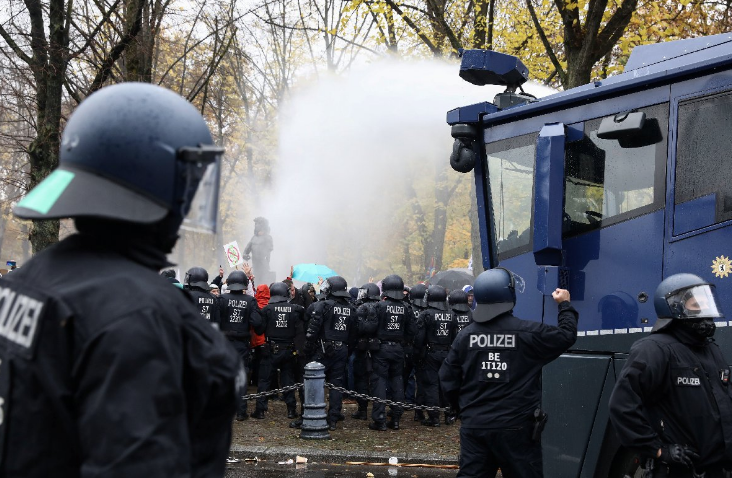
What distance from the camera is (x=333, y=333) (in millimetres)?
13008

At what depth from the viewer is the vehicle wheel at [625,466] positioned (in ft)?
18.2

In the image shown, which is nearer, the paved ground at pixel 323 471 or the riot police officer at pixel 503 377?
the riot police officer at pixel 503 377

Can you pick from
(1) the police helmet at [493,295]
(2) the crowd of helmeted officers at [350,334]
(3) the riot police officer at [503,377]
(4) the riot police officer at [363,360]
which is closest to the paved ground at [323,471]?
(2) the crowd of helmeted officers at [350,334]

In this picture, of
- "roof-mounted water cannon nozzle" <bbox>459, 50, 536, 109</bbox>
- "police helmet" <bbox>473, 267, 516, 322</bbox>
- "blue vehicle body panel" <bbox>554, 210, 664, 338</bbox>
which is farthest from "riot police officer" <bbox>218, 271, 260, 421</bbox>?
"blue vehicle body panel" <bbox>554, 210, 664, 338</bbox>

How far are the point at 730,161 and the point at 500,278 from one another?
63.8 inches

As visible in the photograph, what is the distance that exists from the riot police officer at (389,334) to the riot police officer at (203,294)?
2347 millimetres

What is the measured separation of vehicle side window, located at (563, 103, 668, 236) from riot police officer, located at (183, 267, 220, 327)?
801cm

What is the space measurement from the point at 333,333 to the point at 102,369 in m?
11.4

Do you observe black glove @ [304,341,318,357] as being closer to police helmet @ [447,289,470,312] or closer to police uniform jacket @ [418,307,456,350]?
police uniform jacket @ [418,307,456,350]

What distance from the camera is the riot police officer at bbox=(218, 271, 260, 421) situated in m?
13.3

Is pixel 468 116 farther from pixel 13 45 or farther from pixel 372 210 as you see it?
pixel 372 210

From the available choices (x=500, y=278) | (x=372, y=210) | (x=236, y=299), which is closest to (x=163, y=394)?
(x=500, y=278)

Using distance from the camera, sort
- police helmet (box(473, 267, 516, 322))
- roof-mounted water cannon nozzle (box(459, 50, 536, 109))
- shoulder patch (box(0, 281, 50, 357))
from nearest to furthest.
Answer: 1. shoulder patch (box(0, 281, 50, 357))
2. police helmet (box(473, 267, 516, 322))
3. roof-mounted water cannon nozzle (box(459, 50, 536, 109))

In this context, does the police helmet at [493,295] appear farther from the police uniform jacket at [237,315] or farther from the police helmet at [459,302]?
the police uniform jacket at [237,315]
